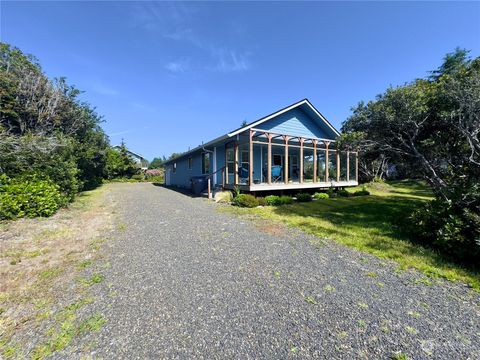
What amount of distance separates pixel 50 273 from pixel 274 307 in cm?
383

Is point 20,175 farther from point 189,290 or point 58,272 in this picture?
point 189,290

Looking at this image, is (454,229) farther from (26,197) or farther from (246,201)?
(26,197)

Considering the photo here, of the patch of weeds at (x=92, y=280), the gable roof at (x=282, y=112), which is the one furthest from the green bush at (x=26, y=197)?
the gable roof at (x=282, y=112)

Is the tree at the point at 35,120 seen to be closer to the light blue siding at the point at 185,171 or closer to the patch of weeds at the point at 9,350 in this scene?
the patch of weeds at the point at 9,350

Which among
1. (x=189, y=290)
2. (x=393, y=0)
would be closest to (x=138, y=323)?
(x=189, y=290)

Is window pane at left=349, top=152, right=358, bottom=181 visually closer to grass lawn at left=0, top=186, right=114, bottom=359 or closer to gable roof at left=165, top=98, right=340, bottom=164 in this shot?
gable roof at left=165, top=98, right=340, bottom=164

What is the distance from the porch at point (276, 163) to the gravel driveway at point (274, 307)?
612 cm

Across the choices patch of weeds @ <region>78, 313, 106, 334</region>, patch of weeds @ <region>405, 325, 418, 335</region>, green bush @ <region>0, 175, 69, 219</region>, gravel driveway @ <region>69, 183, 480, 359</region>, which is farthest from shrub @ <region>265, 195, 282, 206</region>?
green bush @ <region>0, 175, 69, 219</region>

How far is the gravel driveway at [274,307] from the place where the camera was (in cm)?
202

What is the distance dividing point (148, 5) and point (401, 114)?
11.3 meters

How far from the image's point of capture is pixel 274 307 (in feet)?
8.61

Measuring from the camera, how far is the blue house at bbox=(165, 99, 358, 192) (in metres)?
11.2

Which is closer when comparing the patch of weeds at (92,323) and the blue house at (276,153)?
the patch of weeds at (92,323)

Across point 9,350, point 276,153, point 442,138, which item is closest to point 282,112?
point 276,153
